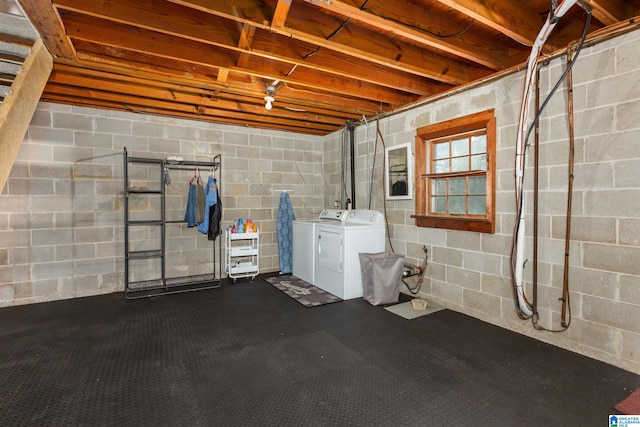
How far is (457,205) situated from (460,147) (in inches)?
24.4

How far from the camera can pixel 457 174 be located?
336 centimetres

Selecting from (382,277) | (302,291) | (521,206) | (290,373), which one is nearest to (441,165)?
(521,206)

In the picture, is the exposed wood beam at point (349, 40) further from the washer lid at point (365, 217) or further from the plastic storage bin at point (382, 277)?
the plastic storage bin at point (382, 277)

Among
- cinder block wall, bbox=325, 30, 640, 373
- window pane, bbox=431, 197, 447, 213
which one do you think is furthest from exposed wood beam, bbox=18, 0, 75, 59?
window pane, bbox=431, 197, 447, 213

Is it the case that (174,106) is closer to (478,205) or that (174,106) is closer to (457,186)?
(457,186)

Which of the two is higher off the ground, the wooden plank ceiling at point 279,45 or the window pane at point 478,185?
the wooden plank ceiling at point 279,45

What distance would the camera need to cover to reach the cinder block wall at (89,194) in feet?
12.1

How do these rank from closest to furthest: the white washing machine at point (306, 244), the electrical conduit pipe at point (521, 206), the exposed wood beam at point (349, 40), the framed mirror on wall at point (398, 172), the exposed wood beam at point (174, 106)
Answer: the exposed wood beam at point (349, 40)
the electrical conduit pipe at point (521, 206)
the exposed wood beam at point (174, 106)
the framed mirror on wall at point (398, 172)
the white washing machine at point (306, 244)

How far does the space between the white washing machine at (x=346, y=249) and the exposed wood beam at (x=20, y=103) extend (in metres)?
2.88

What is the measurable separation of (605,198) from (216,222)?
400 cm


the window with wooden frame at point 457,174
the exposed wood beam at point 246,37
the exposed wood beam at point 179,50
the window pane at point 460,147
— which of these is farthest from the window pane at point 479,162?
the exposed wood beam at point 246,37

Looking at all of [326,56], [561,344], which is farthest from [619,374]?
[326,56]

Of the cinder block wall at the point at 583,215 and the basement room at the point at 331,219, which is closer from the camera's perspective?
the basement room at the point at 331,219

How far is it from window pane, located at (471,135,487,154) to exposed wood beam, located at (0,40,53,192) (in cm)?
375
